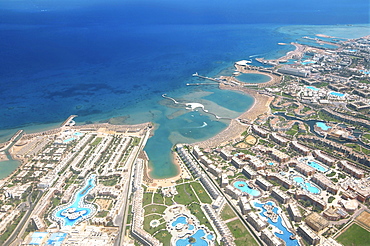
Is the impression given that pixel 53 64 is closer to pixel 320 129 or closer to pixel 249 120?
pixel 249 120

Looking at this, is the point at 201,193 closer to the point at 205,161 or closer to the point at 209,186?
the point at 209,186

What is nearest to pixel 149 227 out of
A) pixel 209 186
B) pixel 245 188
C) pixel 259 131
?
pixel 209 186

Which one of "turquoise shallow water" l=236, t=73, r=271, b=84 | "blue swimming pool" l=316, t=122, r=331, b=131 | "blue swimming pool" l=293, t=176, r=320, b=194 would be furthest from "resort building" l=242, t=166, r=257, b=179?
"turquoise shallow water" l=236, t=73, r=271, b=84

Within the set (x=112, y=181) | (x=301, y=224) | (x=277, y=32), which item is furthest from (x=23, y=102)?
(x=277, y=32)

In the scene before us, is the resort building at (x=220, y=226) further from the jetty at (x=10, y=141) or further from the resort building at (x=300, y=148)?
the jetty at (x=10, y=141)

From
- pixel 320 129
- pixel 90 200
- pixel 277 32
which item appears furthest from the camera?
pixel 277 32

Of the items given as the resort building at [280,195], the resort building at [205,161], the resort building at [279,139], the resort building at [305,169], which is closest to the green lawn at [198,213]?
the resort building at [205,161]
